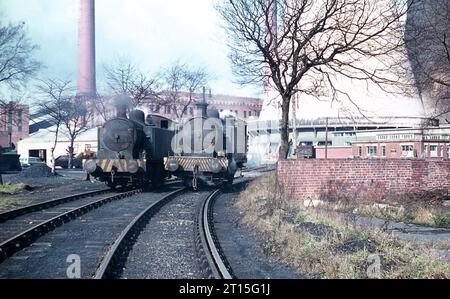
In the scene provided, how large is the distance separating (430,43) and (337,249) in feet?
47.7

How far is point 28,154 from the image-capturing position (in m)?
54.3

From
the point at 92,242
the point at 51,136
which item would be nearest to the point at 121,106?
the point at 92,242

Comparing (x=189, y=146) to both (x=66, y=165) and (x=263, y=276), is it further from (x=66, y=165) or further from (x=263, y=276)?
(x=66, y=165)

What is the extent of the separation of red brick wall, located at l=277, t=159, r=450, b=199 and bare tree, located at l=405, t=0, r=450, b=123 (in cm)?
532

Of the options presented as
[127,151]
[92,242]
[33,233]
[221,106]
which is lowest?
[92,242]

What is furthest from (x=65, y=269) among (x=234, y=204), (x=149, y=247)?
(x=234, y=204)

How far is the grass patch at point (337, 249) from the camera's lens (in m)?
5.50

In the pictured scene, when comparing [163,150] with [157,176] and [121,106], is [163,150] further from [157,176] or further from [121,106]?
[121,106]

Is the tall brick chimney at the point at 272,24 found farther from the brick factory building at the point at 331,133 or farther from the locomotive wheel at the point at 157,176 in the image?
the brick factory building at the point at 331,133

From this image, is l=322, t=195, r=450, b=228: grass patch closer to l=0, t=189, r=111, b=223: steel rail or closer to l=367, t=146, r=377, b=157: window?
l=0, t=189, r=111, b=223: steel rail

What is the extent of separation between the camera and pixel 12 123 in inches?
1168

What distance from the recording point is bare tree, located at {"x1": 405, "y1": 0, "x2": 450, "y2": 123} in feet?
53.2

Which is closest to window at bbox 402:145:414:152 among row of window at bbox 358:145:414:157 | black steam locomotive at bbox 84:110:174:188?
row of window at bbox 358:145:414:157
